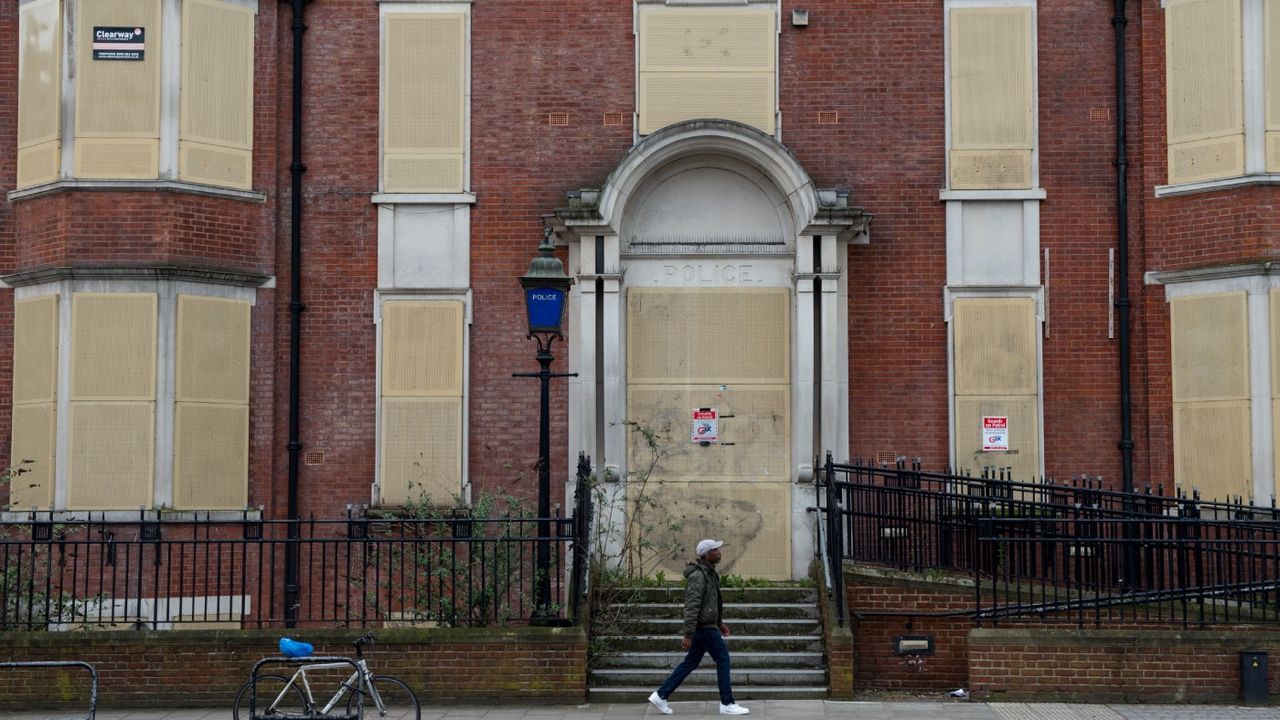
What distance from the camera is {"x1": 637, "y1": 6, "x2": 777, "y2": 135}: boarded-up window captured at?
17531 mm

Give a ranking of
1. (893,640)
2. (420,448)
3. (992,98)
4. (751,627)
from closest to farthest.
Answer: (893,640)
(751,627)
(420,448)
(992,98)

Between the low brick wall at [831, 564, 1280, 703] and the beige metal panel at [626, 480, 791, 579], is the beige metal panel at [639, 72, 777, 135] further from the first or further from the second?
the low brick wall at [831, 564, 1280, 703]

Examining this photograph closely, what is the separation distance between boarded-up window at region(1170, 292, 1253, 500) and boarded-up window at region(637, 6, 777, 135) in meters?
5.05

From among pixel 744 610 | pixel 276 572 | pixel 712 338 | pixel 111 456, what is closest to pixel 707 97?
pixel 712 338

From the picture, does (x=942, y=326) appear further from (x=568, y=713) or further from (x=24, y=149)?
(x=24, y=149)

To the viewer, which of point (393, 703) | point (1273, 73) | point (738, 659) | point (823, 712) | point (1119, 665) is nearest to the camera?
point (823, 712)

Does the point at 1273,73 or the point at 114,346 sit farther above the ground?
the point at 1273,73

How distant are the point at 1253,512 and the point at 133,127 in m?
12.2

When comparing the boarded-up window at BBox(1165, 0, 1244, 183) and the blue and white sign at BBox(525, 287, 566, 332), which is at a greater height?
the boarded-up window at BBox(1165, 0, 1244, 183)

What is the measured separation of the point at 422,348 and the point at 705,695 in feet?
17.9

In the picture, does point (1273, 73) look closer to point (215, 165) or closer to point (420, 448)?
point (420, 448)

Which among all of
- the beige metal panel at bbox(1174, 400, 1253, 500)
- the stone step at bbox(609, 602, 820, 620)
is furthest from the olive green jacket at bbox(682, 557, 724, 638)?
the beige metal panel at bbox(1174, 400, 1253, 500)

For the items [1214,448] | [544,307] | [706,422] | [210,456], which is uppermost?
[544,307]

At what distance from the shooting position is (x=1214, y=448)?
16.6m
